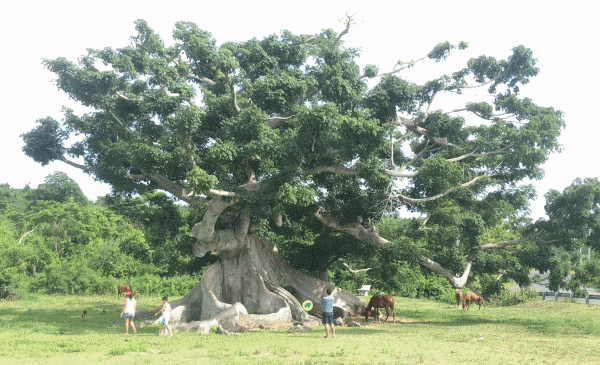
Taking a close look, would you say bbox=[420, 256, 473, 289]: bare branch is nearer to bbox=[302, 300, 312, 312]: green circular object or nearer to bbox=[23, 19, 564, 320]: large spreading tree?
bbox=[23, 19, 564, 320]: large spreading tree

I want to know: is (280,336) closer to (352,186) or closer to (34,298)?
(352,186)

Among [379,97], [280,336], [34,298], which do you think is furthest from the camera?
[34,298]

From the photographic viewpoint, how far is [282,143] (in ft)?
58.5

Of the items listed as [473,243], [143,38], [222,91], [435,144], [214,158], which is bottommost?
[473,243]

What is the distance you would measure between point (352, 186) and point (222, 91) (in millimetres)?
6405

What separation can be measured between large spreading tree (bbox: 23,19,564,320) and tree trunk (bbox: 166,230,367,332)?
0.06 m

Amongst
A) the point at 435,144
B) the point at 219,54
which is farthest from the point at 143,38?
the point at 435,144

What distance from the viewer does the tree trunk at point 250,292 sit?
61.6ft

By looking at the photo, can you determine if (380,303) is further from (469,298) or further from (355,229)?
(469,298)

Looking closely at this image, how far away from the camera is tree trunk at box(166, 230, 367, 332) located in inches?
739

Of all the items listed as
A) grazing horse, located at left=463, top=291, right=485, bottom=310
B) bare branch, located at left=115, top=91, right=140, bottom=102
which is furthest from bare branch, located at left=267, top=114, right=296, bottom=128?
grazing horse, located at left=463, top=291, right=485, bottom=310

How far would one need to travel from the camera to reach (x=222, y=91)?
21891 millimetres

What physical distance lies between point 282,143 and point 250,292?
6.69 metres

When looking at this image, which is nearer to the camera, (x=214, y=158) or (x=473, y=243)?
(x=214, y=158)
